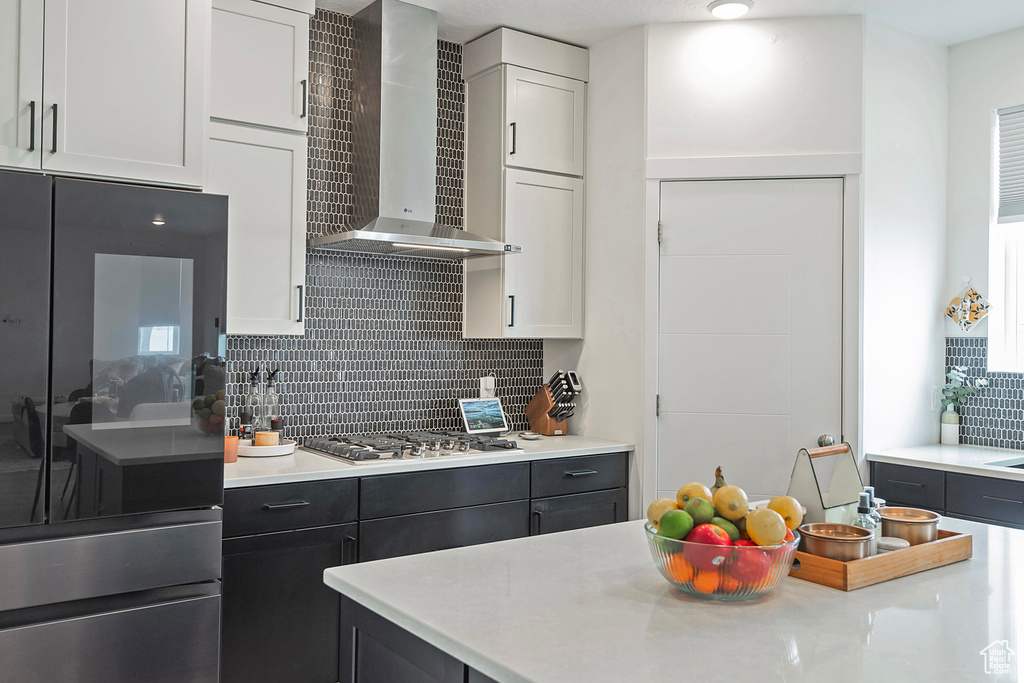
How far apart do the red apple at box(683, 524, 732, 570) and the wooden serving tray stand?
29 cm

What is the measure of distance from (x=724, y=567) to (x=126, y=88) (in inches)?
84.1

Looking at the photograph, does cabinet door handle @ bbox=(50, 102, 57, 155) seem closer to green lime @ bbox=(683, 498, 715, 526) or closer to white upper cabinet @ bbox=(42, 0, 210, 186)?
white upper cabinet @ bbox=(42, 0, 210, 186)

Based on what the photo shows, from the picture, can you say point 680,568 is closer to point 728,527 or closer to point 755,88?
point 728,527

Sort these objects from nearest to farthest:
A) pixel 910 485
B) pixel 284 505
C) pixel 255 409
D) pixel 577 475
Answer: pixel 284 505, pixel 255 409, pixel 910 485, pixel 577 475

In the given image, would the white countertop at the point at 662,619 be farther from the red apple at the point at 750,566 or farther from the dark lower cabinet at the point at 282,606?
the dark lower cabinet at the point at 282,606

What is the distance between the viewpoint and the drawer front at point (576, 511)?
334 cm

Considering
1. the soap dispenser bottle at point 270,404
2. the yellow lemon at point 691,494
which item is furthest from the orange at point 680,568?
the soap dispenser bottle at point 270,404

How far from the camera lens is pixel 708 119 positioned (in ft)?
11.7

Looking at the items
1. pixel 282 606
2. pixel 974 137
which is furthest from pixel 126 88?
pixel 974 137

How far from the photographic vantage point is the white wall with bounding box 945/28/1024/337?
3678 millimetres

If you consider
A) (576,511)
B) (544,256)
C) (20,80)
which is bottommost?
(576,511)

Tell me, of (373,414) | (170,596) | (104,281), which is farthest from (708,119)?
(170,596)

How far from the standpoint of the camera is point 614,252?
12.4 ft

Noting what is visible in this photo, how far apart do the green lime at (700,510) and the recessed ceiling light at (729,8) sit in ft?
8.74
